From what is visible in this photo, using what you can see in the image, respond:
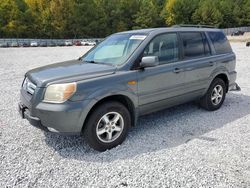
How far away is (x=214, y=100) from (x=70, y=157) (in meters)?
3.50

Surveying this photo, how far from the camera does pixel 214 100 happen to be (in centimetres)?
554

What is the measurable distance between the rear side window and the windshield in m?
1.98

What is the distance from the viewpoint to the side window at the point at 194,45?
477cm

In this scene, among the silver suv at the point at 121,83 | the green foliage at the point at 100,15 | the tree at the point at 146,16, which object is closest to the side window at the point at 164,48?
the silver suv at the point at 121,83

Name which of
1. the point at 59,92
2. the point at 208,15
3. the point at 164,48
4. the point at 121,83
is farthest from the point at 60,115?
the point at 208,15

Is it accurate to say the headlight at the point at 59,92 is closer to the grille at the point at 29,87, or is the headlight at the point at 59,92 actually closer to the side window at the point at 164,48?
the grille at the point at 29,87

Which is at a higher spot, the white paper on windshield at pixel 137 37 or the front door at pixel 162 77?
the white paper on windshield at pixel 137 37

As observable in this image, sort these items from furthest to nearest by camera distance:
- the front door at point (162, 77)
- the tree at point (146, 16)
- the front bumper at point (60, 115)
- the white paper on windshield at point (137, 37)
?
the tree at point (146, 16) → the white paper on windshield at point (137, 37) → the front door at point (162, 77) → the front bumper at point (60, 115)

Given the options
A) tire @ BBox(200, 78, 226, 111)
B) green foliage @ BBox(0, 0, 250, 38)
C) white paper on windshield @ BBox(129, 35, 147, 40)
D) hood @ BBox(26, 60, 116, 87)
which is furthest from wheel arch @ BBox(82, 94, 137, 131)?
green foliage @ BBox(0, 0, 250, 38)

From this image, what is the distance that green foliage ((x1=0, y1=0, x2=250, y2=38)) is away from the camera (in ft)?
201

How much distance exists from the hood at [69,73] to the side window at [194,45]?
5.57 ft

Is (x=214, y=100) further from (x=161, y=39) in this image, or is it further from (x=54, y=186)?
(x=54, y=186)

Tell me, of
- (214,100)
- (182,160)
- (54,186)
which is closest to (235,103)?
(214,100)

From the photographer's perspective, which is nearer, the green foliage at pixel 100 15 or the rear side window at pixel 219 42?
the rear side window at pixel 219 42
